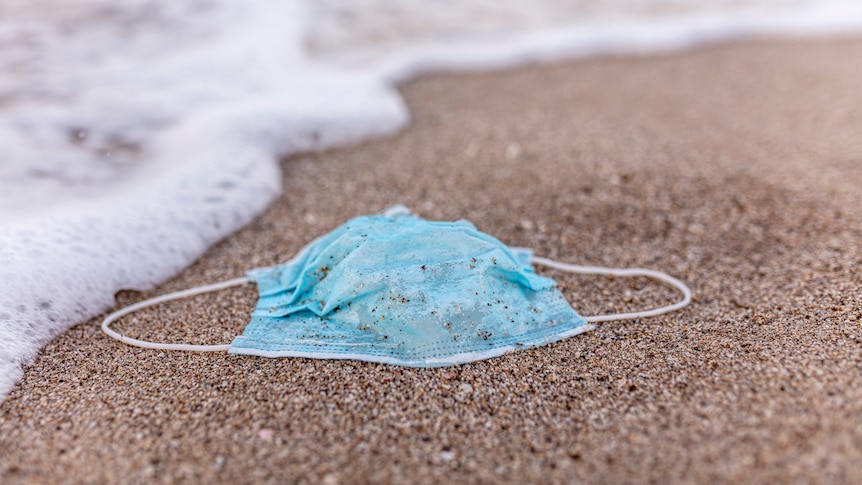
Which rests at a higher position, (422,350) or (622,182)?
(622,182)

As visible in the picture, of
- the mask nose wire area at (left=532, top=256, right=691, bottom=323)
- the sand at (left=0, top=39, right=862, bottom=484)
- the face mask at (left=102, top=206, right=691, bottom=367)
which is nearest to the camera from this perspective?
the sand at (left=0, top=39, right=862, bottom=484)

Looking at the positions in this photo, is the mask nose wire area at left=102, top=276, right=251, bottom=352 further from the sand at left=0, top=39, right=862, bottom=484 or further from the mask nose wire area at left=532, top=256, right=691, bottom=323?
the mask nose wire area at left=532, top=256, right=691, bottom=323

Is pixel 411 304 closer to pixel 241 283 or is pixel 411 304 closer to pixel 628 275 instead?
pixel 241 283

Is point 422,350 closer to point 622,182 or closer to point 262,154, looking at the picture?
point 622,182

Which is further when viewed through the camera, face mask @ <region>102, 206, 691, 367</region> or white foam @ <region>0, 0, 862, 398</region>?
white foam @ <region>0, 0, 862, 398</region>

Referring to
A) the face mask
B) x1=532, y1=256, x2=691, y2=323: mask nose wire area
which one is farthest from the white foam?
x1=532, y1=256, x2=691, y2=323: mask nose wire area

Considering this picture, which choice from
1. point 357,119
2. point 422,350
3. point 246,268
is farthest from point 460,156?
point 422,350

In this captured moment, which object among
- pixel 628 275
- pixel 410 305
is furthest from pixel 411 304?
pixel 628 275
